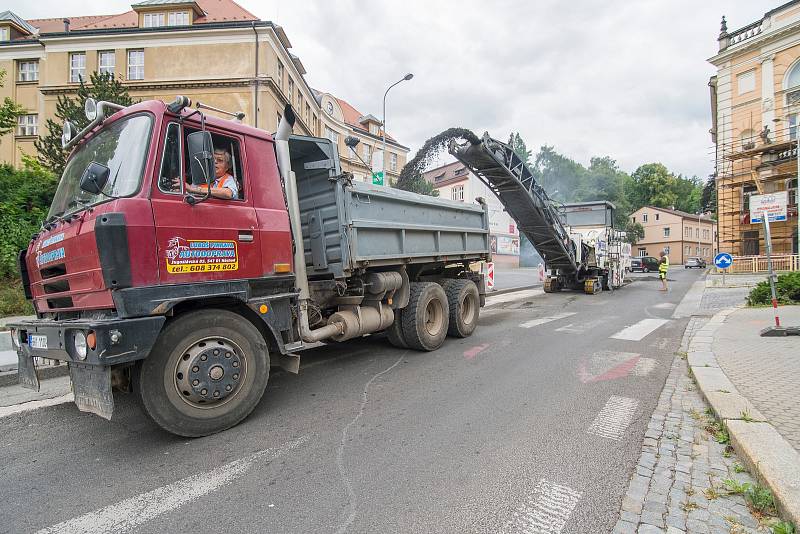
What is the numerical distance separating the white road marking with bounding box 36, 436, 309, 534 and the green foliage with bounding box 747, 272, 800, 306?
12539 mm

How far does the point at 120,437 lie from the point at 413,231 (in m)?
4.25

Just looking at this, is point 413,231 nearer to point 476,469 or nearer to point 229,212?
point 229,212

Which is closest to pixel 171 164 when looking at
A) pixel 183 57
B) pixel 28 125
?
pixel 183 57

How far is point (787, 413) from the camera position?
11.8 feet

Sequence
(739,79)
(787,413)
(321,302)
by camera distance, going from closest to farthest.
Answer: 1. (787,413)
2. (321,302)
3. (739,79)

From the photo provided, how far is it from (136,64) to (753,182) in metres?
36.6

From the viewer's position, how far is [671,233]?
58.2m

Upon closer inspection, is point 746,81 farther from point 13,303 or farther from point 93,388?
point 13,303

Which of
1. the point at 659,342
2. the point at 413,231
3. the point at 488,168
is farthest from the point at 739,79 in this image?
the point at 413,231

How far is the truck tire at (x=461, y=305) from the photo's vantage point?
7383 mm

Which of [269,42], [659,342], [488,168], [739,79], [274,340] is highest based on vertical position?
[269,42]

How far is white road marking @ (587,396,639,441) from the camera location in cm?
361

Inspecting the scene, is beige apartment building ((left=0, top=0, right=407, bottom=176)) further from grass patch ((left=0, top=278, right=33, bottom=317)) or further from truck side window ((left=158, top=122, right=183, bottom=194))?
truck side window ((left=158, top=122, right=183, bottom=194))

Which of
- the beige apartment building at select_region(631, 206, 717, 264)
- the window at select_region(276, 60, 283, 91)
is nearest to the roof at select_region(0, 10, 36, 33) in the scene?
the window at select_region(276, 60, 283, 91)
